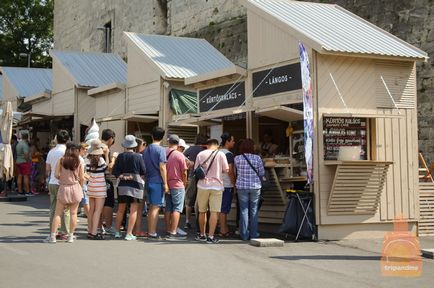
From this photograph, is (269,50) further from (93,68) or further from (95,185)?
(93,68)

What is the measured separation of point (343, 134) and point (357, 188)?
99cm

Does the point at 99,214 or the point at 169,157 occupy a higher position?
the point at 169,157

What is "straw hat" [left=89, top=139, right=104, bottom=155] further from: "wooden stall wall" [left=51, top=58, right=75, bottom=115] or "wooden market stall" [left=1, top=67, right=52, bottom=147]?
"wooden market stall" [left=1, top=67, right=52, bottom=147]

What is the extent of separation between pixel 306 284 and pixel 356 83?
485 centimetres

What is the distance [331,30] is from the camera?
467 inches

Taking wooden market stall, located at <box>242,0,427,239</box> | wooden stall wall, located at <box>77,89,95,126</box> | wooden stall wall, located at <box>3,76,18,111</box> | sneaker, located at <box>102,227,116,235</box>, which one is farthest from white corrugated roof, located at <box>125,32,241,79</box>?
wooden stall wall, located at <box>3,76,18,111</box>

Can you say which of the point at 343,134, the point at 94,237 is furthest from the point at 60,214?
the point at 343,134

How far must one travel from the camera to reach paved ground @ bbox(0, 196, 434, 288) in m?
7.16

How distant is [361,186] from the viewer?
1075 cm

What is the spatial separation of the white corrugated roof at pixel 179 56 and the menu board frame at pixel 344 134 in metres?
5.54

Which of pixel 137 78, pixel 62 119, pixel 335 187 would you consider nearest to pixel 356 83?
pixel 335 187

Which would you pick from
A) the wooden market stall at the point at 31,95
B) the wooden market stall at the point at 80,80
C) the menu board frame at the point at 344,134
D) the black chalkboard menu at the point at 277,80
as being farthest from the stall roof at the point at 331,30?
the wooden market stall at the point at 31,95

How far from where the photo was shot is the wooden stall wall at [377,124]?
1077cm

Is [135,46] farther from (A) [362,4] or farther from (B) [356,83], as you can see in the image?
(B) [356,83]
